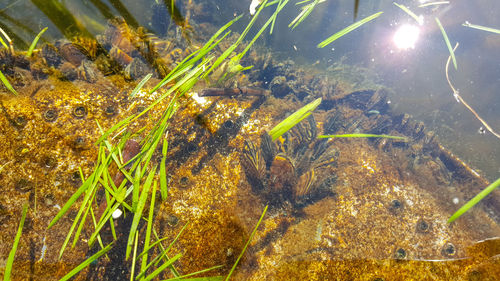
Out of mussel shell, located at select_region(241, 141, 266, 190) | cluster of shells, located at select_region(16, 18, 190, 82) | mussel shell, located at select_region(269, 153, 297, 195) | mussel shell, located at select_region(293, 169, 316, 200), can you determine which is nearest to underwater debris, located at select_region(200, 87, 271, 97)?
cluster of shells, located at select_region(16, 18, 190, 82)

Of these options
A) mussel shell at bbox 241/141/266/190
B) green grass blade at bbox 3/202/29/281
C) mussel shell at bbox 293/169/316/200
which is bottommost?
mussel shell at bbox 293/169/316/200

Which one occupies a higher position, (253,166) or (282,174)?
(253,166)

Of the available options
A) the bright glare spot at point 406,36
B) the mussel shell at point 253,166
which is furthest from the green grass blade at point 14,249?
the bright glare spot at point 406,36

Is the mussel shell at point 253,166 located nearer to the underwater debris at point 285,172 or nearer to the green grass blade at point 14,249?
the underwater debris at point 285,172

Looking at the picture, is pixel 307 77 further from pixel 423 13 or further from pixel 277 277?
pixel 277 277

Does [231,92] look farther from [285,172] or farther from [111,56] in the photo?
[111,56]

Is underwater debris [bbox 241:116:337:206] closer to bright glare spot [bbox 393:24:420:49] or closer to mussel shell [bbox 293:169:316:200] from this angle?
mussel shell [bbox 293:169:316:200]

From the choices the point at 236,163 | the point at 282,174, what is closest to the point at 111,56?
the point at 236,163
